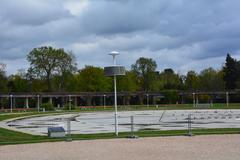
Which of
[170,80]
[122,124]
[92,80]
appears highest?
[170,80]

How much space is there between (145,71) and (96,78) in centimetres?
1781

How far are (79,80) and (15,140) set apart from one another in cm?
11340

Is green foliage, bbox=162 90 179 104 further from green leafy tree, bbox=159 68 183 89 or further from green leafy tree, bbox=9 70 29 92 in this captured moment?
green leafy tree, bbox=9 70 29 92

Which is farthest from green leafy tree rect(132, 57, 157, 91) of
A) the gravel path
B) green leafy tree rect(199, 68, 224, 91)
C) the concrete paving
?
the gravel path

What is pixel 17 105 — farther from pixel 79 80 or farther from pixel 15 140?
pixel 15 140

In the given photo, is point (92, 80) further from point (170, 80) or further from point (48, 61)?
point (170, 80)

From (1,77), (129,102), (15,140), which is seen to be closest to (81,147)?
(15,140)

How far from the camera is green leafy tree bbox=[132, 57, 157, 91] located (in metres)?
143

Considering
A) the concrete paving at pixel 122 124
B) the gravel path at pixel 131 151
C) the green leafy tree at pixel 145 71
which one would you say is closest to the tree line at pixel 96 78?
the green leafy tree at pixel 145 71

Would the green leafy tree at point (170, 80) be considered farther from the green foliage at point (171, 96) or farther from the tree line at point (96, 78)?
the green foliage at point (171, 96)

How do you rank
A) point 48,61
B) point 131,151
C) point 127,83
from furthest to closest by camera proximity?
point 127,83, point 48,61, point 131,151

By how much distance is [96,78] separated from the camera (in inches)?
5315

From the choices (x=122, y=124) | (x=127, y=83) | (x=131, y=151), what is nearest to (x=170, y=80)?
(x=127, y=83)

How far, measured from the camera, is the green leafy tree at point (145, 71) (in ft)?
470
